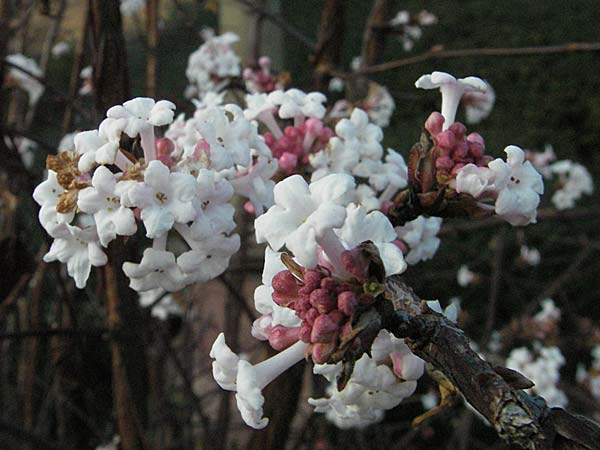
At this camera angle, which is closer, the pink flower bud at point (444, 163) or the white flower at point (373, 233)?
the white flower at point (373, 233)

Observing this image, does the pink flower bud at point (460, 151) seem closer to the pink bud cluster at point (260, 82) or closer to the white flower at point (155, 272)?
the white flower at point (155, 272)

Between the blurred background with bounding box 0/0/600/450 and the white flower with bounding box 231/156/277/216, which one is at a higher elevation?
the white flower with bounding box 231/156/277/216

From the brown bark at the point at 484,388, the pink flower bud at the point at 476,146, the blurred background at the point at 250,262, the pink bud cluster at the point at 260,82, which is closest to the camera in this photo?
the brown bark at the point at 484,388

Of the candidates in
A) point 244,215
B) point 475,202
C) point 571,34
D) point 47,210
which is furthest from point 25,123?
point 571,34

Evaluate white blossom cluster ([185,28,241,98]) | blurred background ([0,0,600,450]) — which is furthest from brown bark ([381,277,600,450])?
white blossom cluster ([185,28,241,98])

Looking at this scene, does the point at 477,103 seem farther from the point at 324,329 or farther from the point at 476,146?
the point at 324,329

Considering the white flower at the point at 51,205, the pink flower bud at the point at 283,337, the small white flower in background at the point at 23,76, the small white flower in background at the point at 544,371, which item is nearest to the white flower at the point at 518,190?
the pink flower bud at the point at 283,337

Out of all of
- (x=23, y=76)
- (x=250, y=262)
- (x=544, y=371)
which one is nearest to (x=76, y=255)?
(x=23, y=76)

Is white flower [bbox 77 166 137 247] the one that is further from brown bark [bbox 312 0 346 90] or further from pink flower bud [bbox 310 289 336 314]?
brown bark [bbox 312 0 346 90]
